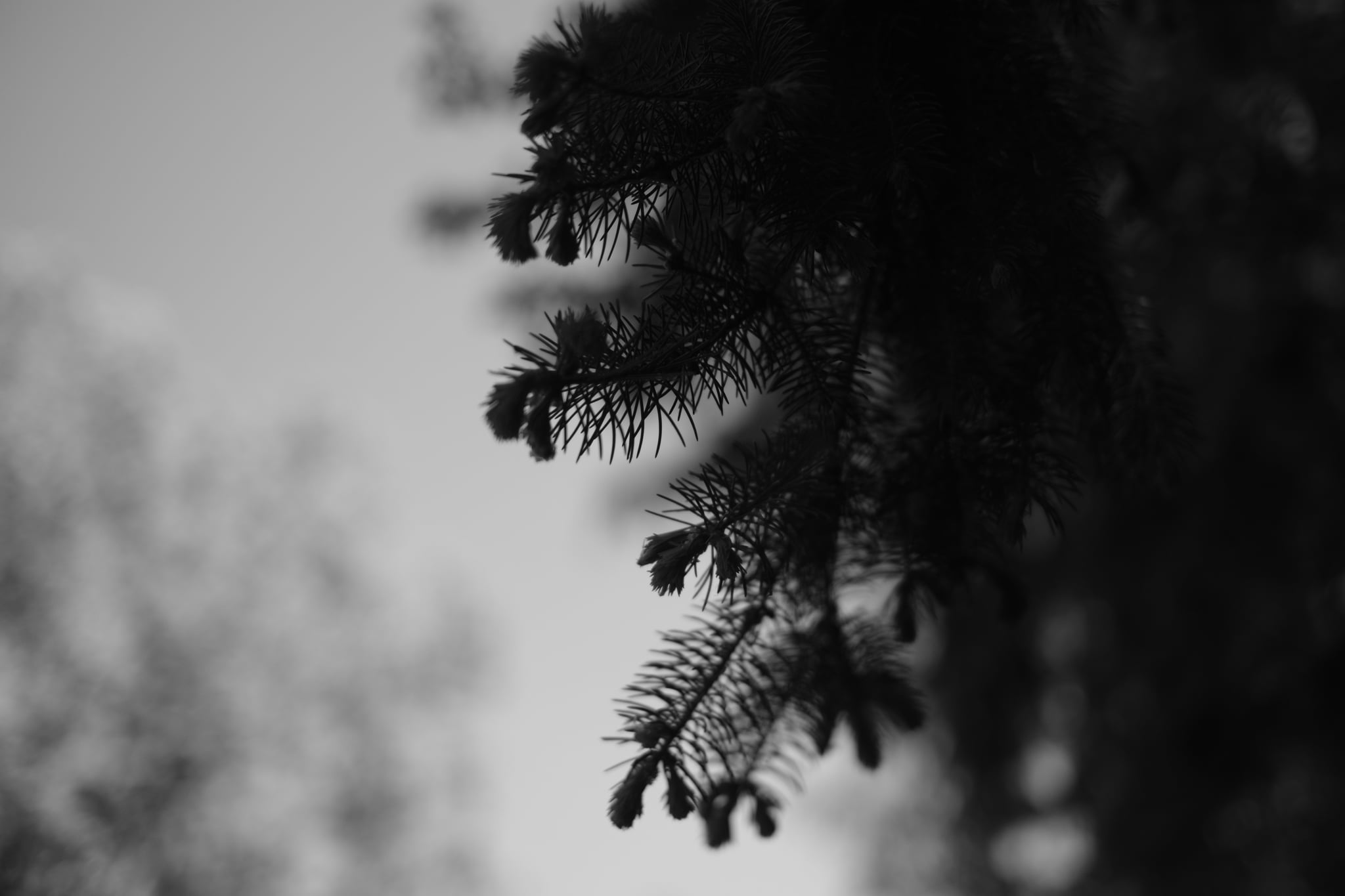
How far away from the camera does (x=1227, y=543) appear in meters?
3.52

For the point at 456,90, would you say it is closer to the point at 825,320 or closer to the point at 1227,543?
the point at 825,320

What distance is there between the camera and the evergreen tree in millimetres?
776

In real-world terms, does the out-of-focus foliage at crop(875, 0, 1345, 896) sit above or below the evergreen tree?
above

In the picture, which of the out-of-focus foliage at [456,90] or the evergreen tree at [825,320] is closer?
the evergreen tree at [825,320]

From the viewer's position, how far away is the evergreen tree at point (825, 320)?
0.78m

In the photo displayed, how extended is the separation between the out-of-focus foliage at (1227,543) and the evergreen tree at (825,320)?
1014mm

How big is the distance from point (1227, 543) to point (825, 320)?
339cm

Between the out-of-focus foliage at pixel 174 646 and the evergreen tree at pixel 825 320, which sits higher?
the out-of-focus foliage at pixel 174 646

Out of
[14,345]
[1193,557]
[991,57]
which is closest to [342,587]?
[14,345]

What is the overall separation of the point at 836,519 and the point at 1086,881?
408cm

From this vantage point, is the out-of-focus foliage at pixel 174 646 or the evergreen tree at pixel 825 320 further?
the out-of-focus foliage at pixel 174 646

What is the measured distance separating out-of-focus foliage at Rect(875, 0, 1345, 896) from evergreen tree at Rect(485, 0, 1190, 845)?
101 centimetres

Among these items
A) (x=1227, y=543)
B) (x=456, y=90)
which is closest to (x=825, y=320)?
(x=456, y=90)

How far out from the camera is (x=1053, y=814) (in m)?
4.87
